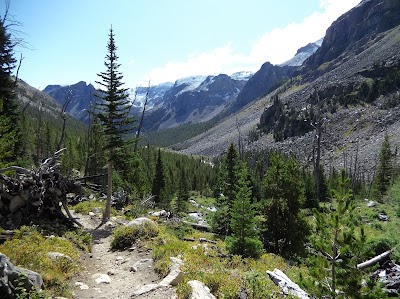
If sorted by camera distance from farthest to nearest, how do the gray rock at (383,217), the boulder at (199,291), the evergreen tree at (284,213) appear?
the gray rock at (383,217)
the evergreen tree at (284,213)
the boulder at (199,291)

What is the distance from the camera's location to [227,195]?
2641 cm

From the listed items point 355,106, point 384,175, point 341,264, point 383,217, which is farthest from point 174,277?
point 355,106

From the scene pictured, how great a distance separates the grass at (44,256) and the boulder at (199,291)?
132 inches

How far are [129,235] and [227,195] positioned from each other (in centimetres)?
1394

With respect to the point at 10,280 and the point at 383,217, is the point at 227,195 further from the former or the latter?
the point at 383,217

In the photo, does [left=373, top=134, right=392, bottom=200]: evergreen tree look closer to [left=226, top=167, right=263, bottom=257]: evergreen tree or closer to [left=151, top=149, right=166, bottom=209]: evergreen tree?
[left=151, top=149, right=166, bottom=209]: evergreen tree

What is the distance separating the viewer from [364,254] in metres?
9.39

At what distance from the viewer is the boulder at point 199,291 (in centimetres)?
745

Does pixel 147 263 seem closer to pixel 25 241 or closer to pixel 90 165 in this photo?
pixel 25 241

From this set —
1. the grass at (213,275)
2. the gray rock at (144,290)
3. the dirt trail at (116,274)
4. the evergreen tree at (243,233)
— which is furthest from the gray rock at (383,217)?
the gray rock at (144,290)

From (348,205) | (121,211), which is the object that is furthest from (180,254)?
(121,211)

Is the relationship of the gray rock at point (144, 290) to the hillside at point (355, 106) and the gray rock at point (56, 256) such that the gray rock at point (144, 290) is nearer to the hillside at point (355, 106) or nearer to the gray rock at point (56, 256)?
the gray rock at point (56, 256)

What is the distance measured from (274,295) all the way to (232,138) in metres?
170

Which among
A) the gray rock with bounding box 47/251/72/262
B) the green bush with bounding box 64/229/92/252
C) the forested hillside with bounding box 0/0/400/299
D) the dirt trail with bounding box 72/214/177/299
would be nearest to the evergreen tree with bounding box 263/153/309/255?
the forested hillside with bounding box 0/0/400/299
